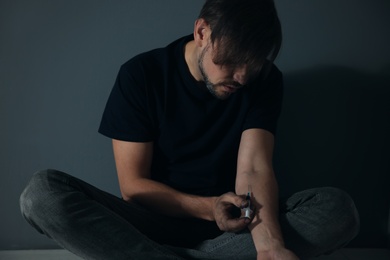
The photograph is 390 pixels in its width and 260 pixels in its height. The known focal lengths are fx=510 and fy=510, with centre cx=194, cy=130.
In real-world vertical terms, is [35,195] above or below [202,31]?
below

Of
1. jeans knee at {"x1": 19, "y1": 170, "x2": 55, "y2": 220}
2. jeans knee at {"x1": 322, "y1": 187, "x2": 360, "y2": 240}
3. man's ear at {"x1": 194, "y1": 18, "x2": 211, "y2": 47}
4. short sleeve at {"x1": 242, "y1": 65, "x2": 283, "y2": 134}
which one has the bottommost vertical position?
jeans knee at {"x1": 322, "y1": 187, "x2": 360, "y2": 240}

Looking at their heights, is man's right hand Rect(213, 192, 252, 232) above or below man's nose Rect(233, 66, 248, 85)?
below

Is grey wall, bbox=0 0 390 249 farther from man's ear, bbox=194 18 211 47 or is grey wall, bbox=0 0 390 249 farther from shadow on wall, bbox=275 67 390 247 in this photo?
man's ear, bbox=194 18 211 47

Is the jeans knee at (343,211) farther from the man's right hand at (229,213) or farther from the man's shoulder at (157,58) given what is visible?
the man's shoulder at (157,58)

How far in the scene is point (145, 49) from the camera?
181 cm

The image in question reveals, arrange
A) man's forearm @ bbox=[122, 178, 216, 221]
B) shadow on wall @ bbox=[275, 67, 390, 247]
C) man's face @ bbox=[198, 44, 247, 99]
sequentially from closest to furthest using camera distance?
man's face @ bbox=[198, 44, 247, 99] < man's forearm @ bbox=[122, 178, 216, 221] < shadow on wall @ bbox=[275, 67, 390, 247]

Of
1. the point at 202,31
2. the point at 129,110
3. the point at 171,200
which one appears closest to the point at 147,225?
the point at 171,200

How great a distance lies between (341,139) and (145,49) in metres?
0.80

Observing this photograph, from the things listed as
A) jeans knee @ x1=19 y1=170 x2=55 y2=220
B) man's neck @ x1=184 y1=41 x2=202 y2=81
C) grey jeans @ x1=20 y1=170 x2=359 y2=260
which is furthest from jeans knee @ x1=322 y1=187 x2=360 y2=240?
jeans knee @ x1=19 y1=170 x2=55 y2=220

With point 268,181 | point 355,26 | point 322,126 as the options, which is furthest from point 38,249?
point 355,26

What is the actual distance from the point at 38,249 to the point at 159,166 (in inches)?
24.3

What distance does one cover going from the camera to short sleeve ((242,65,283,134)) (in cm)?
160

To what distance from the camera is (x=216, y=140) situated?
164 cm

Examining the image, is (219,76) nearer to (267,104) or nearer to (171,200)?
(267,104)
